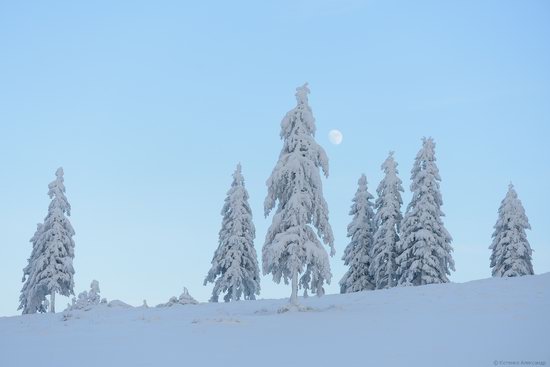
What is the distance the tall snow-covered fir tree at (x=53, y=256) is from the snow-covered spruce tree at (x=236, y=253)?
1235 cm

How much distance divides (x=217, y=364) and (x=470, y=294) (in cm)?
1790

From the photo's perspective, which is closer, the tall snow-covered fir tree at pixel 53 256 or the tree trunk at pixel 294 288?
the tree trunk at pixel 294 288

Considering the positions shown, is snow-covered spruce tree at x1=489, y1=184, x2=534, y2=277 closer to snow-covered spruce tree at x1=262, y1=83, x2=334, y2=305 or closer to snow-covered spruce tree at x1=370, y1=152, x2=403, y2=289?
snow-covered spruce tree at x1=370, y1=152, x2=403, y2=289

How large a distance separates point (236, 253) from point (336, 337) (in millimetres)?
29483

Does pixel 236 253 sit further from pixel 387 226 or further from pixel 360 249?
pixel 387 226

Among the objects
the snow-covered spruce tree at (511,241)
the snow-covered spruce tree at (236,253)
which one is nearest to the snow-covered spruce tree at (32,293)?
the snow-covered spruce tree at (236,253)

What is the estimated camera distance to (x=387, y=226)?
46.8 meters

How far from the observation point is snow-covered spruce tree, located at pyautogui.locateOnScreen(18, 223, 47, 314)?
156 feet

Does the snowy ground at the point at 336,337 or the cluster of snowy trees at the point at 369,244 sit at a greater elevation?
the cluster of snowy trees at the point at 369,244

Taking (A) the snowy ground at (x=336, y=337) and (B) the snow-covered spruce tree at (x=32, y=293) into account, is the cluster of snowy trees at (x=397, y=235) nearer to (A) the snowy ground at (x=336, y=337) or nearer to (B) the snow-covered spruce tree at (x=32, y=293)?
(A) the snowy ground at (x=336, y=337)

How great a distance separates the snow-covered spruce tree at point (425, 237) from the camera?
42.8 metres

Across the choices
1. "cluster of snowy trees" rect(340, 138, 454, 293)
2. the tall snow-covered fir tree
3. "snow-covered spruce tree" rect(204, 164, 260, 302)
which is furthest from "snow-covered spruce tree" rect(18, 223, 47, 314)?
"cluster of snowy trees" rect(340, 138, 454, 293)

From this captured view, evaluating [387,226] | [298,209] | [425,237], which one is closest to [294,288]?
[298,209]

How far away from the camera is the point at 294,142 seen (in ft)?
98.3
